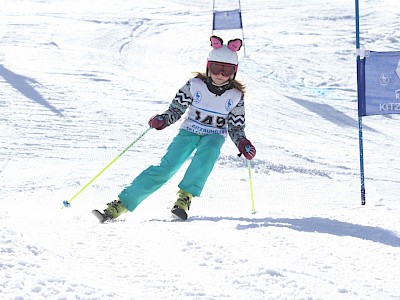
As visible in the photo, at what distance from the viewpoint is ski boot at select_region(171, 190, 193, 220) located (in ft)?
14.2

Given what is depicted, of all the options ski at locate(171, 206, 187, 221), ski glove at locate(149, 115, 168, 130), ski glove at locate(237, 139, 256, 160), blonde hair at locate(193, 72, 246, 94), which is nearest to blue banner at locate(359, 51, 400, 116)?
blonde hair at locate(193, 72, 246, 94)

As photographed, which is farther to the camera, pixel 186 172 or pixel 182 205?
pixel 186 172

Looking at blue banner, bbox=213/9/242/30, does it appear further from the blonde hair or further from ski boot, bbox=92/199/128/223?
ski boot, bbox=92/199/128/223

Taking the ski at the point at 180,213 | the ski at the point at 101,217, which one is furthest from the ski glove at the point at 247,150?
the ski at the point at 101,217

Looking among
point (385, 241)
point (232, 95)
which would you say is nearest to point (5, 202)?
point (232, 95)

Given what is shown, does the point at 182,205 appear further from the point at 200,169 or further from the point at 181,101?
the point at 181,101

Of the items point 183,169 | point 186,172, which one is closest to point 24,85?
point 183,169

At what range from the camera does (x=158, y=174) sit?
4.60 metres

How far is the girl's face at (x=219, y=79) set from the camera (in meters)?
4.78

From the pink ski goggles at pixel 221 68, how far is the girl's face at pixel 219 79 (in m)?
0.02

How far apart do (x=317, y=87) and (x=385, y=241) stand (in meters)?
9.97

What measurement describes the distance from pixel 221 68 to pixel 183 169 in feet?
7.71

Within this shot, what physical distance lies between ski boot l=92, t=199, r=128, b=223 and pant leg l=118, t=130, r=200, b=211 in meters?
0.04

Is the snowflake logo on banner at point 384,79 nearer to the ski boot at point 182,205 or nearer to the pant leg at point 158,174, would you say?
the pant leg at point 158,174
